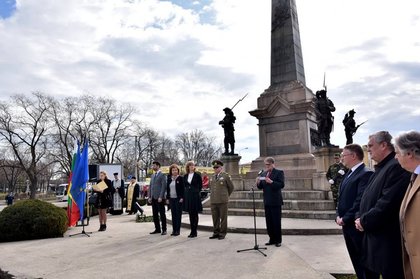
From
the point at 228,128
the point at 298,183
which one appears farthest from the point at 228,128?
the point at 298,183

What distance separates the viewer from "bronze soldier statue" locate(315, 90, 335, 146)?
42.9 ft

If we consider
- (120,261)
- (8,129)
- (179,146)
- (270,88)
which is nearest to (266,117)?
(270,88)

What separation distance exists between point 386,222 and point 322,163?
989cm

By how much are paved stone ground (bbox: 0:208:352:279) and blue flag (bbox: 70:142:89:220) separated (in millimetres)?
2284

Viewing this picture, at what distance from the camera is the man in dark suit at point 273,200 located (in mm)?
7266

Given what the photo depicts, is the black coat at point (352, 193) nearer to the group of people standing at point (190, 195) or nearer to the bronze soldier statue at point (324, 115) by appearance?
the group of people standing at point (190, 195)

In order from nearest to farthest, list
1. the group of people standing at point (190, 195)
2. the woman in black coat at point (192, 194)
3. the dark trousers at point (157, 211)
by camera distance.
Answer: the group of people standing at point (190, 195) → the woman in black coat at point (192, 194) → the dark trousers at point (157, 211)

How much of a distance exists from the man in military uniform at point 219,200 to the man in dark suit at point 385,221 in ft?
17.2

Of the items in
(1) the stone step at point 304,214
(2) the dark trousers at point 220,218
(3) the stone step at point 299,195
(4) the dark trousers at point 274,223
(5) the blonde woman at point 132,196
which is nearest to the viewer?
(4) the dark trousers at point 274,223

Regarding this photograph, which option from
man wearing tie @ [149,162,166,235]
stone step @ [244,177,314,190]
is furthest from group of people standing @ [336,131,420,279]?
stone step @ [244,177,314,190]

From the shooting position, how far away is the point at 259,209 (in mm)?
12227

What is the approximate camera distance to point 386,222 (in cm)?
317

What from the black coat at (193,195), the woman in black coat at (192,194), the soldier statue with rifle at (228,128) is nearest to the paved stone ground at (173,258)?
the woman in black coat at (192,194)

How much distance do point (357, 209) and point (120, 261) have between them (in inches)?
165
